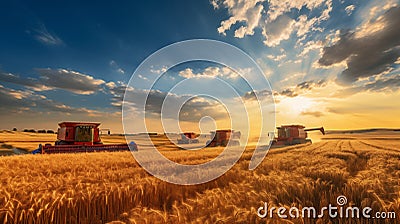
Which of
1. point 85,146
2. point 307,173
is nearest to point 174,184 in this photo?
point 307,173

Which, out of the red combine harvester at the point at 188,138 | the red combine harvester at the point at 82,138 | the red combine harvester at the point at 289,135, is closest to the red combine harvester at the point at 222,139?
the red combine harvester at the point at 289,135

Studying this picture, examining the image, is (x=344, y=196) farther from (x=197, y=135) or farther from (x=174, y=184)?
(x=197, y=135)

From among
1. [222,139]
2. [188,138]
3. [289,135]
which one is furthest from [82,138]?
[289,135]

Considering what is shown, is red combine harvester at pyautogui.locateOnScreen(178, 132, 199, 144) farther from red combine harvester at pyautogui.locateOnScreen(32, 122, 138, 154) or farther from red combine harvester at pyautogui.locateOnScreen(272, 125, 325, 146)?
red combine harvester at pyautogui.locateOnScreen(32, 122, 138, 154)

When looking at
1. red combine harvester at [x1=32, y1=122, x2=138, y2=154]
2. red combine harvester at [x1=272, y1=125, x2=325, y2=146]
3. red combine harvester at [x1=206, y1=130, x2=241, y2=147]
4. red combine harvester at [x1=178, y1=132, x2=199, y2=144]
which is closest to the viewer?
red combine harvester at [x1=32, y1=122, x2=138, y2=154]

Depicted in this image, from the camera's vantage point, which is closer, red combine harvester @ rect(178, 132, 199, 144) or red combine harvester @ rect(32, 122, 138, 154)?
red combine harvester @ rect(32, 122, 138, 154)

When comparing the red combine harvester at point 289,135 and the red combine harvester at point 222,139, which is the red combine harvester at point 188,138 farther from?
the red combine harvester at point 289,135

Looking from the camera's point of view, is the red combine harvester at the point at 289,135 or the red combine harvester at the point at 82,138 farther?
the red combine harvester at the point at 289,135

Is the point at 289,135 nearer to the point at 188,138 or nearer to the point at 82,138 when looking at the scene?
the point at 188,138

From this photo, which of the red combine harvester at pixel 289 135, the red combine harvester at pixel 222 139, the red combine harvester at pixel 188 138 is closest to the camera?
the red combine harvester at pixel 222 139

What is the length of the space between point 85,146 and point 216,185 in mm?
20183

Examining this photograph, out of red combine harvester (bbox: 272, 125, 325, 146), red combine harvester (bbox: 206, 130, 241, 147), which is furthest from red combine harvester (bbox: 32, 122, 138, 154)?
red combine harvester (bbox: 272, 125, 325, 146)

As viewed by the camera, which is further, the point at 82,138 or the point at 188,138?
the point at 188,138

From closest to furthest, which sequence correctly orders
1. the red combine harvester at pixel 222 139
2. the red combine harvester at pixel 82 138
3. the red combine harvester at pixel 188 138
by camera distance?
1. the red combine harvester at pixel 82 138
2. the red combine harvester at pixel 222 139
3. the red combine harvester at pixel 188 138
